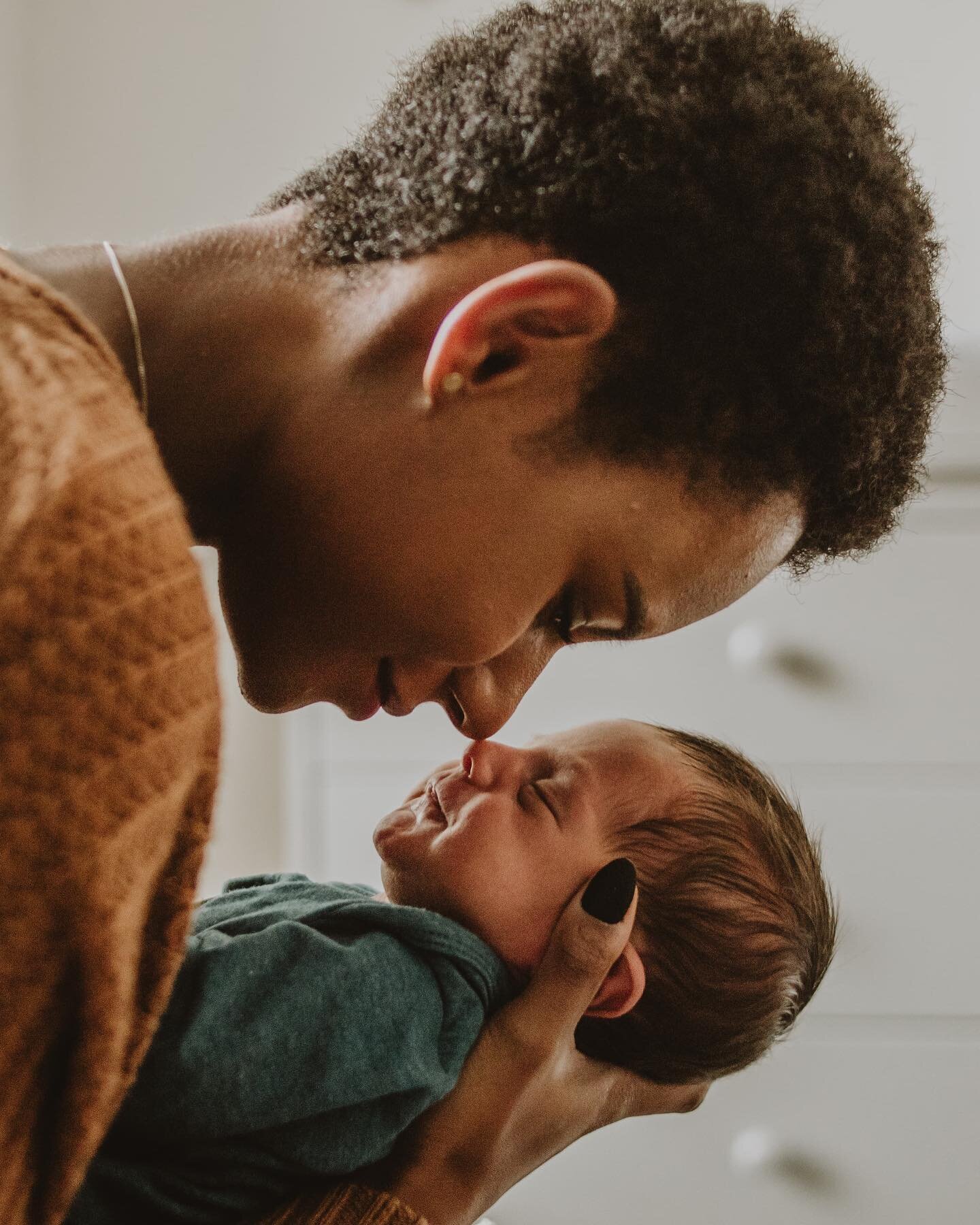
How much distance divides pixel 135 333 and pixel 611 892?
18.2 inches

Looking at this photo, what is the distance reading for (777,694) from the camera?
1.27 m

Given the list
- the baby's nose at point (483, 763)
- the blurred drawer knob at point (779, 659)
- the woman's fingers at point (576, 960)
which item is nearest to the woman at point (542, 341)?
the woman's fingers at point (576, 960)

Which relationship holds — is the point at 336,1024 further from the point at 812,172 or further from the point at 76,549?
the point at 812,172

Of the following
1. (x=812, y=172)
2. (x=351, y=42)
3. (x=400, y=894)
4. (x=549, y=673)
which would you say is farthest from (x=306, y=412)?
(x=351, y=42)

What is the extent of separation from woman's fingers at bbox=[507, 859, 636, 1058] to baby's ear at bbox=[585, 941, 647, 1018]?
2 centimetres

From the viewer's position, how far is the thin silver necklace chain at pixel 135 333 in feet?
2.11

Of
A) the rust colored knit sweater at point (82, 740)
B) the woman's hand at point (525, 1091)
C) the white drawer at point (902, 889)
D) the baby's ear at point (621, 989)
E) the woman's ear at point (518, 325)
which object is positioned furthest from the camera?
the white drawer at point (902, 889)

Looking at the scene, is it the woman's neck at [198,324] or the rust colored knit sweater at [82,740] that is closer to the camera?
the rust colored knit sweater at [82,740]

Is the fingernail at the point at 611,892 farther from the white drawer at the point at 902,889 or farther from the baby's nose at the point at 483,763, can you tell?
the white drawer at the point at 902,889

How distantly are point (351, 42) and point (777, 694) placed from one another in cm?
112

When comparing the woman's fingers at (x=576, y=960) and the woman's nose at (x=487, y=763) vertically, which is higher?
the woman's nose at (x=487, y=763)

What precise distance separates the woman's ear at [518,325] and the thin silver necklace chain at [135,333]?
15cm

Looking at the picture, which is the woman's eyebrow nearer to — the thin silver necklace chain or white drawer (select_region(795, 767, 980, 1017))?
the thin silver necklace chain

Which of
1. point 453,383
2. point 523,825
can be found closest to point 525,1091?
point 523,825
